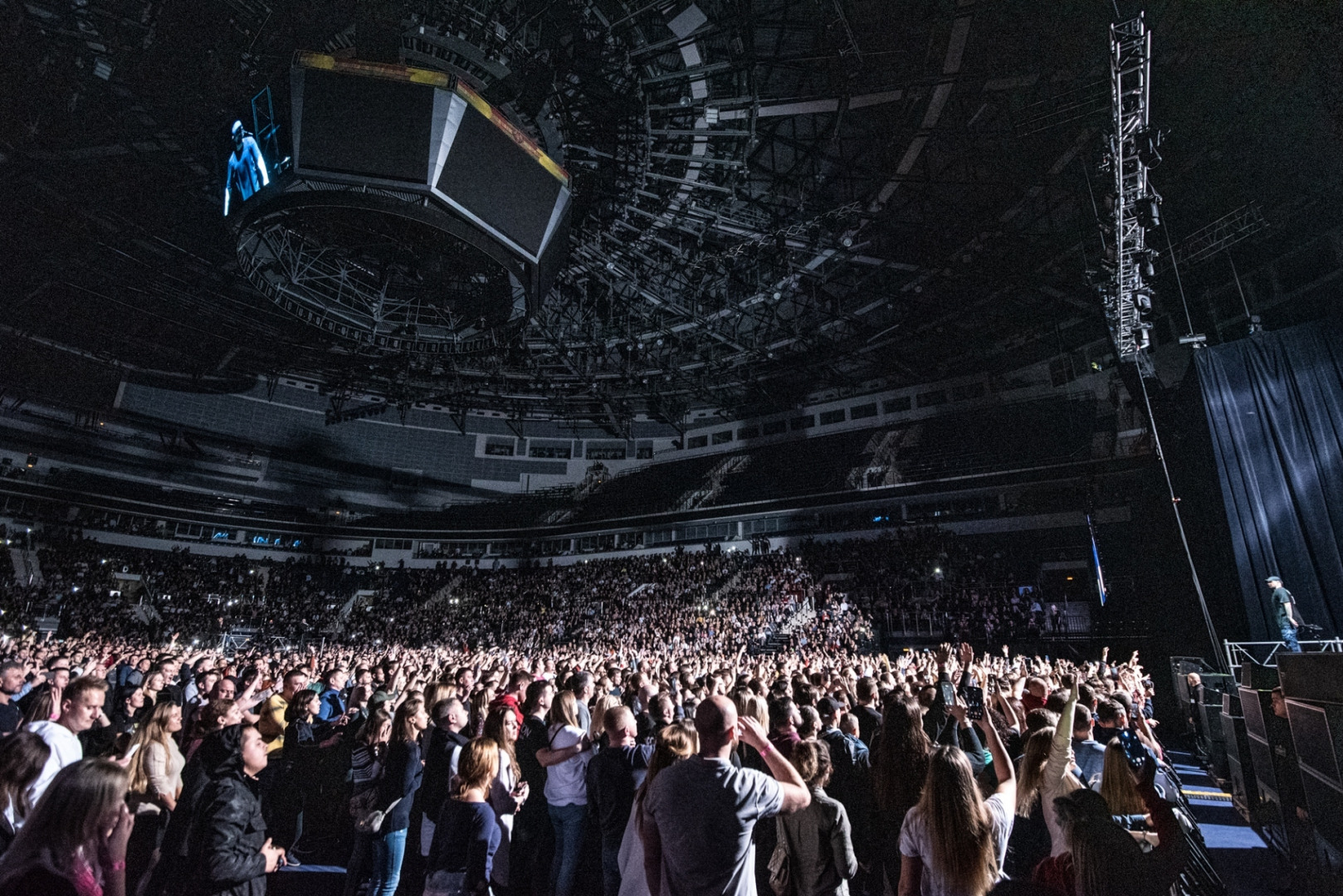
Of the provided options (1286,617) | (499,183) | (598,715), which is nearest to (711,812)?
(598,715)

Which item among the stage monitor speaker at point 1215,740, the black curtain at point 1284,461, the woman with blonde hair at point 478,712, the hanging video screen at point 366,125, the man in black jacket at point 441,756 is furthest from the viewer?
the hanging video screen at point 366,125

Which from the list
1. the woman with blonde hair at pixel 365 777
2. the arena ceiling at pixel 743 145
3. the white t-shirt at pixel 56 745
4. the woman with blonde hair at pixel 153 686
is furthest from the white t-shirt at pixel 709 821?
the arena ceiling at pixel 743 145

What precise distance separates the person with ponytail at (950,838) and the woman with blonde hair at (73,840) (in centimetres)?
326

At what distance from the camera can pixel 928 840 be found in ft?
9.27

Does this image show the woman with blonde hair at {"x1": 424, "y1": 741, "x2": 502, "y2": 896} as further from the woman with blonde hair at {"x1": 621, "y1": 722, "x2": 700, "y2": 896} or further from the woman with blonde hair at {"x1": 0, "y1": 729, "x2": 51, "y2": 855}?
the woman with blonde hair at {"x1": 0, "y1": 729, "x2": 51, "y2": 855}

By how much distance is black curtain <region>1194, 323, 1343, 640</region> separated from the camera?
12586 mm

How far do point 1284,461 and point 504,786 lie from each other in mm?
16422

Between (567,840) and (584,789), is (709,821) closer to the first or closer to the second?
(584,789)

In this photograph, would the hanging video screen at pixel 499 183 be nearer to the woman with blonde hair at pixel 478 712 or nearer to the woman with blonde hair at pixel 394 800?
the woman with blonde hair at pixel 478 712

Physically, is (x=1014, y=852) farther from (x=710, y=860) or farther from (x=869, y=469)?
(x=869, y=469)

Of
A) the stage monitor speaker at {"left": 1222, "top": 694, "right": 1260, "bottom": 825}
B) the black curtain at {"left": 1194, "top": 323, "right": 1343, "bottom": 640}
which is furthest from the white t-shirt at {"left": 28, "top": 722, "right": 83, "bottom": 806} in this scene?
the black curtain at {"left": 1194, "top": 323, "right": 1343, "bottom": 640}

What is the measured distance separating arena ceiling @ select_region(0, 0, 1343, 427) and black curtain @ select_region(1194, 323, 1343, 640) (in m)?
4.45

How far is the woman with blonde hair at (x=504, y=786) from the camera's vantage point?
172 inches

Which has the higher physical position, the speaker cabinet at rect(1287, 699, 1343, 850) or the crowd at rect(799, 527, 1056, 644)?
the crowd at rect(799, 527, 1056, 644)
